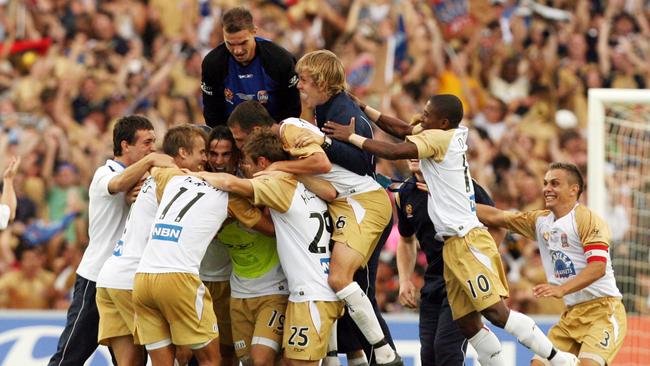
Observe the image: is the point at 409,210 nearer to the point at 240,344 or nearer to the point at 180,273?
the point at 240,344

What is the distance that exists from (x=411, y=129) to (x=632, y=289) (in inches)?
174

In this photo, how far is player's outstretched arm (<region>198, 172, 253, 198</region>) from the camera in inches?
295

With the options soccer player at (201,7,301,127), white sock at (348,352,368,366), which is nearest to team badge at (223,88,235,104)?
soccer player at (201,7,301,127)

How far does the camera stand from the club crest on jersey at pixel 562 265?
8398mm

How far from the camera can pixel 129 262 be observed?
781 cm

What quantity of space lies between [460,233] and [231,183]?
161cm

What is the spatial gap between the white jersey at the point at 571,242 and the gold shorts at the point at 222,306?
85.0 inches

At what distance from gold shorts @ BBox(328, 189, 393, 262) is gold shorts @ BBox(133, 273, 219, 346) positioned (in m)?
1.02

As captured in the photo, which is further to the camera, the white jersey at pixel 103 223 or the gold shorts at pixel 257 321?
the white jersey at pixel 103 223

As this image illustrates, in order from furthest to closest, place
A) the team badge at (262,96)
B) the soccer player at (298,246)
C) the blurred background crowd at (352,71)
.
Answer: the blurred background crowd at (352,71), the team badge at (262,96), the soccer player at (298,246)

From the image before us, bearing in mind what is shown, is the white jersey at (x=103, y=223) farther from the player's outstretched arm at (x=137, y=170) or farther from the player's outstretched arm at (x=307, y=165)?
the player's outstretched arm at (x=307, y=165)

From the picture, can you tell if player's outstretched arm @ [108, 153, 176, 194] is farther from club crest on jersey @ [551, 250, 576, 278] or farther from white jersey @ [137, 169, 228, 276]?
club crest on jersey @ [551, 250, 576, 278]

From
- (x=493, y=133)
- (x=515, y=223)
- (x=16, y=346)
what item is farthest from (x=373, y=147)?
(x=493, y=133)

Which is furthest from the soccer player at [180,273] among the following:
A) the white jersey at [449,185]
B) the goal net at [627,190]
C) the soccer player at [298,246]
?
the goal net at [627,190]
